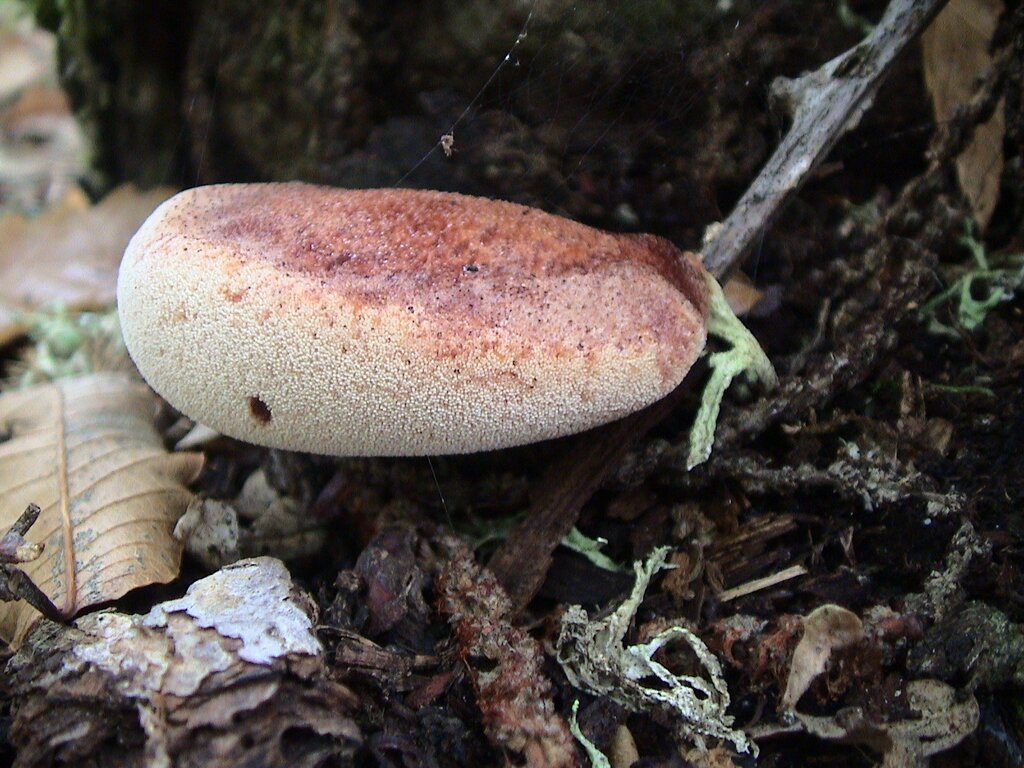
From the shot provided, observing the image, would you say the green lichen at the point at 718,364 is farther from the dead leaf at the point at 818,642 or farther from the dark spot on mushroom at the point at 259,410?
the dark spot on mushroom at the point at 259,410

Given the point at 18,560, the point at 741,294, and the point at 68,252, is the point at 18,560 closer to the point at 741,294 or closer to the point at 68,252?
the point at 741,294

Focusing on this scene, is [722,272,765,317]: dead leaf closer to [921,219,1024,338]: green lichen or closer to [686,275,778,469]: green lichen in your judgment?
[686,275,778,469]: green lichen

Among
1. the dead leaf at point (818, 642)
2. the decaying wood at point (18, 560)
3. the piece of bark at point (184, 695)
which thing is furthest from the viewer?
the dead leaf at point (818, 642)

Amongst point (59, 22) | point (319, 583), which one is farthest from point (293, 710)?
point (59, 22)

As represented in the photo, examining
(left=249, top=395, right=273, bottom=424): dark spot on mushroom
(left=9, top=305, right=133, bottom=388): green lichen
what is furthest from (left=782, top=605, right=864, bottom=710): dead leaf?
(left=9, top=305, right=133, bottom=388): green lichen

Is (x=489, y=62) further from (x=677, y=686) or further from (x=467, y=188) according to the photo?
(x=677, y=686)

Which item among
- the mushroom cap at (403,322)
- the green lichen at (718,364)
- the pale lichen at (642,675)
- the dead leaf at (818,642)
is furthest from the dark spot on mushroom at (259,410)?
the dead leaf at (818,642)
